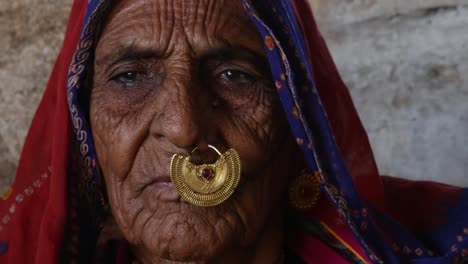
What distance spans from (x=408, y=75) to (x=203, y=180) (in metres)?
1.32

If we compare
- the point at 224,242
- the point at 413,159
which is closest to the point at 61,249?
the point at 224,242

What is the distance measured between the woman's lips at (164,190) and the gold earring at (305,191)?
1.46ft

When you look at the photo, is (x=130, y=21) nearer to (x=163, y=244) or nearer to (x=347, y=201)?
(x=163, y=244)

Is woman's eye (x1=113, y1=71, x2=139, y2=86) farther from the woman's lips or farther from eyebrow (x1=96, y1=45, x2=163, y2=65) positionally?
the woman's lips

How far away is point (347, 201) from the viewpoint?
1773 mm

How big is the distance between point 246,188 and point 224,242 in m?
0.15

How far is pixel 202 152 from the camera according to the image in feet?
5.39

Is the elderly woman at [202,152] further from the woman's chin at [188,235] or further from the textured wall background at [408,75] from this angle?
the textured wall background at [408,75]

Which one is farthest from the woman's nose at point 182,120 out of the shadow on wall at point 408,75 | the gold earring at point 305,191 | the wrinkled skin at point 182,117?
the shadow on wall at point 408,75

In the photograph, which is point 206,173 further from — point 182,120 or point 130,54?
point 130,54

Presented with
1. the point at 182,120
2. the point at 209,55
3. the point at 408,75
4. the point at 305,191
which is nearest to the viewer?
the point at 182,120

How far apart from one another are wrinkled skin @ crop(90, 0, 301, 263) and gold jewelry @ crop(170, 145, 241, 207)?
0.02 m

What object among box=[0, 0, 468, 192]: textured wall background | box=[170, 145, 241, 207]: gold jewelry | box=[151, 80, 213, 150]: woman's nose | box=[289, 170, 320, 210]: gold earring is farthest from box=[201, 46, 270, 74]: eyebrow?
box=[0, 0, 468, 192]: textured wall background

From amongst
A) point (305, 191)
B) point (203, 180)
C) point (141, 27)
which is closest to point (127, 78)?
point (141, 27)
